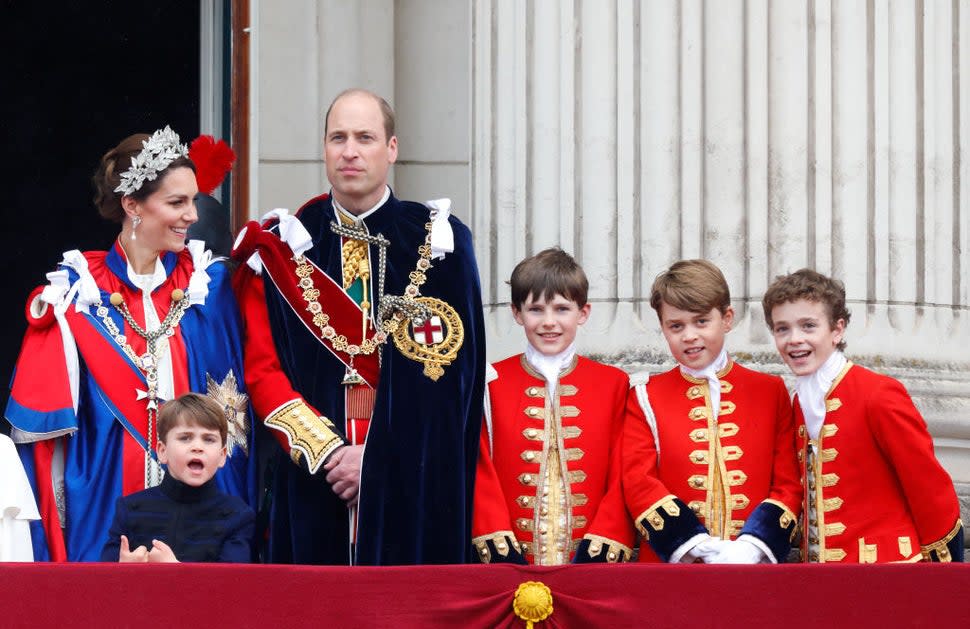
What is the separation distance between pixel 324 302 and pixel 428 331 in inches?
11.5

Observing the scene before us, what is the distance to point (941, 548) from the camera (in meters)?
4.63

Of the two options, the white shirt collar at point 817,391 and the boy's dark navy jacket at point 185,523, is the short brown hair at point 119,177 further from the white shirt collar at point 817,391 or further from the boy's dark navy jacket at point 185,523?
the white shirt collar at point 817,391

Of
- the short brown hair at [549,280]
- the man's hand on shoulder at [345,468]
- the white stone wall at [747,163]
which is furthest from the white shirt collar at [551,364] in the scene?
the white stone wall at [747,163]

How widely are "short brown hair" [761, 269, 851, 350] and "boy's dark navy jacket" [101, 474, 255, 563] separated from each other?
1.48 metres

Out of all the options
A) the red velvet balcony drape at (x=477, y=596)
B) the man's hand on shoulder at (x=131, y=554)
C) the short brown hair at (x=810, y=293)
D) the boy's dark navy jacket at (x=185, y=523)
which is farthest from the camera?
the short brown hair at (x=810, y=293)

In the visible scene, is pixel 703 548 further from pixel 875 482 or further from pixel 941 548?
pixel 941 548

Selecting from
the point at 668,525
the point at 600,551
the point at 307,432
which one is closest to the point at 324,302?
the point at 307,432

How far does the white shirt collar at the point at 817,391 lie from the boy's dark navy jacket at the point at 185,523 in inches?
57.4

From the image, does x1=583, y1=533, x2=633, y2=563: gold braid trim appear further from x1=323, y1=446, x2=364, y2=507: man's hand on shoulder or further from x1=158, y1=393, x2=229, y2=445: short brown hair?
x1=158, y1=393, x2=229, y2=445: short brown hair

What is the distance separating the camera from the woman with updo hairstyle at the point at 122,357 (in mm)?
4832

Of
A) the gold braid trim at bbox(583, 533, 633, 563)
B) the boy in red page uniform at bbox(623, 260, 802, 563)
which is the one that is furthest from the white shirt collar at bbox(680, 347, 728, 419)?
the gold braid trim at bbox(583, 533, 633, 563)

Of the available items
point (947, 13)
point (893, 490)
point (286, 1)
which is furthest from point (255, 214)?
point (893, 490)

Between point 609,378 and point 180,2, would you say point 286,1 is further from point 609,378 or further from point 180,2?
point 609,378

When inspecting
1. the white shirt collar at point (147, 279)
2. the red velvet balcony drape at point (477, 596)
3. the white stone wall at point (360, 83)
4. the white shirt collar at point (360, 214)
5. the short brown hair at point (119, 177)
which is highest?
the white stone wall at point (360, 83)
